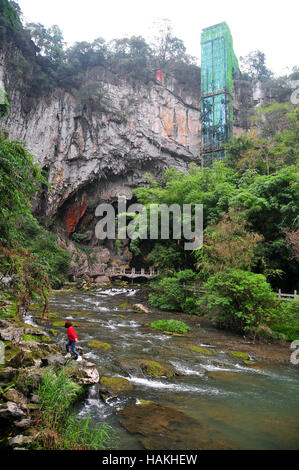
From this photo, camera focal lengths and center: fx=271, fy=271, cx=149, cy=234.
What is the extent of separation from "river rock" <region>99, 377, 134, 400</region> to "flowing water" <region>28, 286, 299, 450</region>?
14cm

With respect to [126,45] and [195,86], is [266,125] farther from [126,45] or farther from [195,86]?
[126,45]

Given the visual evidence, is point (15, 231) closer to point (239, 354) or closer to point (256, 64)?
point (239, 354)

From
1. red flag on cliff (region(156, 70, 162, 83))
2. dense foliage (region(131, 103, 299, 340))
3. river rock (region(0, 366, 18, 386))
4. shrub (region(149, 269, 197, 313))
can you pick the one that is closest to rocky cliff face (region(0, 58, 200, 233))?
red flag on cliff (region(156, 70, 162, 83))

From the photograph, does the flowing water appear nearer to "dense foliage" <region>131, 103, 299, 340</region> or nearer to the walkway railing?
"dense foliage" <region>131, 103, 299, 340</region>

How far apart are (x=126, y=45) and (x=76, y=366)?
3813 cm

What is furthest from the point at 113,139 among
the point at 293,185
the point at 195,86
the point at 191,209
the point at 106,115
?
the point at 293,185

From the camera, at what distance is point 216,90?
98.1 feet

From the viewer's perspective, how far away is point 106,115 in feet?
99.6

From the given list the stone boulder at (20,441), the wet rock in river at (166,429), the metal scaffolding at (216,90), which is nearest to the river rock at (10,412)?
the stone boulder at (20,441)

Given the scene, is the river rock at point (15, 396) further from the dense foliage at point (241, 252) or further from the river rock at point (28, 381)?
the dense foliage at point (241, 252)

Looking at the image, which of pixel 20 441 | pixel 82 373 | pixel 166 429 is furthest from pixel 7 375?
pixel 166 429

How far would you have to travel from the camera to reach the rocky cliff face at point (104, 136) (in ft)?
94.2

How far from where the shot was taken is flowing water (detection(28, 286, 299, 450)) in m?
3.81

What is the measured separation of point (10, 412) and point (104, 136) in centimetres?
3014
